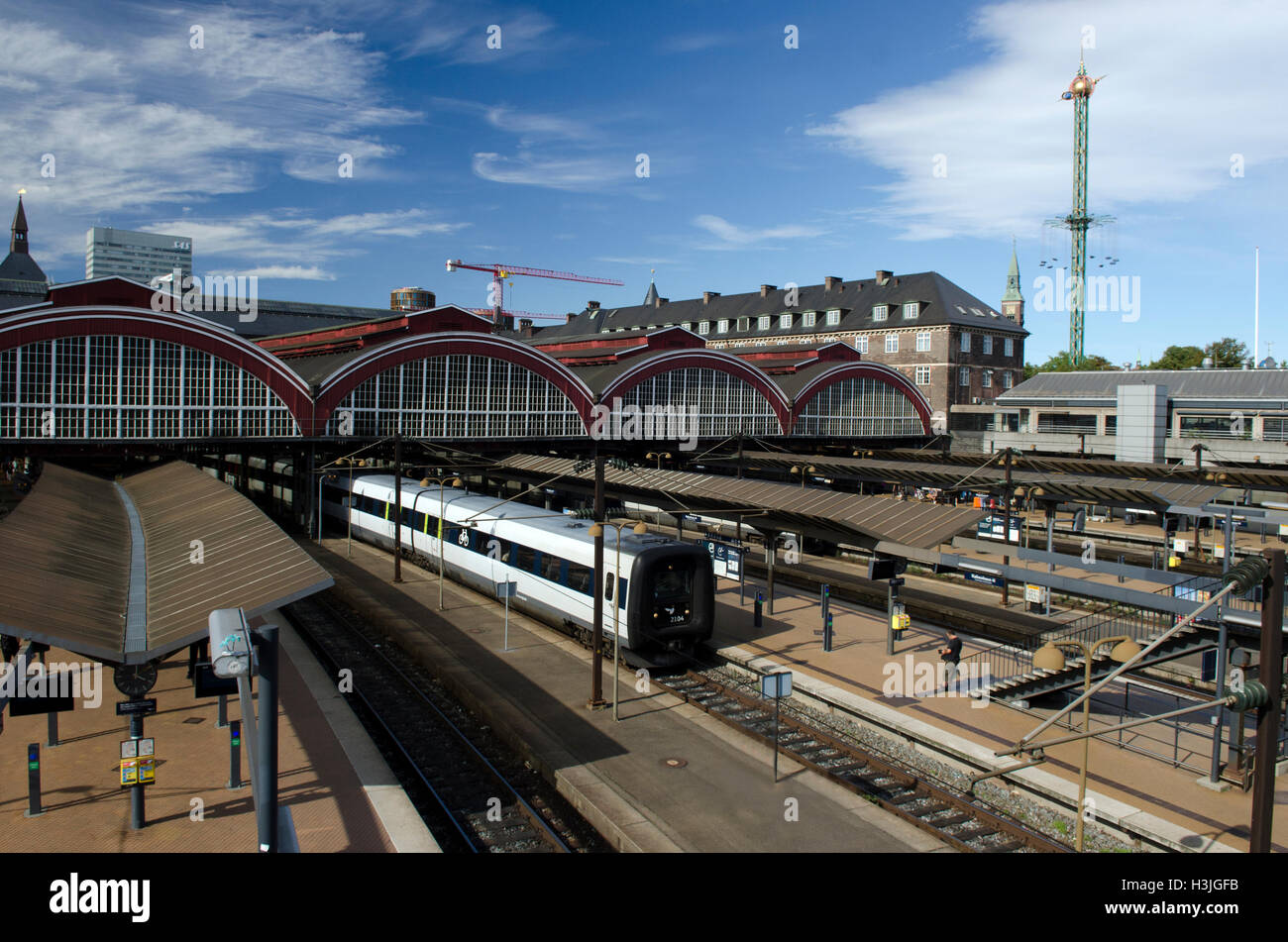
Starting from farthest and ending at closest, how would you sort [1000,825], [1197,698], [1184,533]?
[1184,533], [1197,698], [1000,825]

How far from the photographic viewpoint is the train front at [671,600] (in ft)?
66.6

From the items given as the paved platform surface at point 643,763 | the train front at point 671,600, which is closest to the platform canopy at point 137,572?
the paved platform surface at point 643,763

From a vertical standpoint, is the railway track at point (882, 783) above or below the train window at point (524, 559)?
below

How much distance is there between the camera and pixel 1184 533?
44625mm

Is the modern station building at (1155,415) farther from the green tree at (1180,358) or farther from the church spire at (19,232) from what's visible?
the church spire at (19,232)

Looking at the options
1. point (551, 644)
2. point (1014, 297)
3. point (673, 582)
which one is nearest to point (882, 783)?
point (673, 582)

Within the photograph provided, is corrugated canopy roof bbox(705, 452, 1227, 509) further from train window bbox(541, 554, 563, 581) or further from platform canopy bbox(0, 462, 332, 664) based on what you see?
platform canopy bbox(0, 462, 332, 664)

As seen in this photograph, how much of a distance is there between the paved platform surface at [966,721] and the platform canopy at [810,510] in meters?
3.07

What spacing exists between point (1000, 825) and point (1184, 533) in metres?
38.9

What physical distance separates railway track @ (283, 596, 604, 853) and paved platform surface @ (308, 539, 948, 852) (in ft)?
1.37

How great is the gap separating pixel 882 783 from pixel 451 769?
25.9 ft

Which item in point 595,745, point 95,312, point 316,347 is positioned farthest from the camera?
point 316,347

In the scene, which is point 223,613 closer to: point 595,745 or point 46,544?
point 595,745
